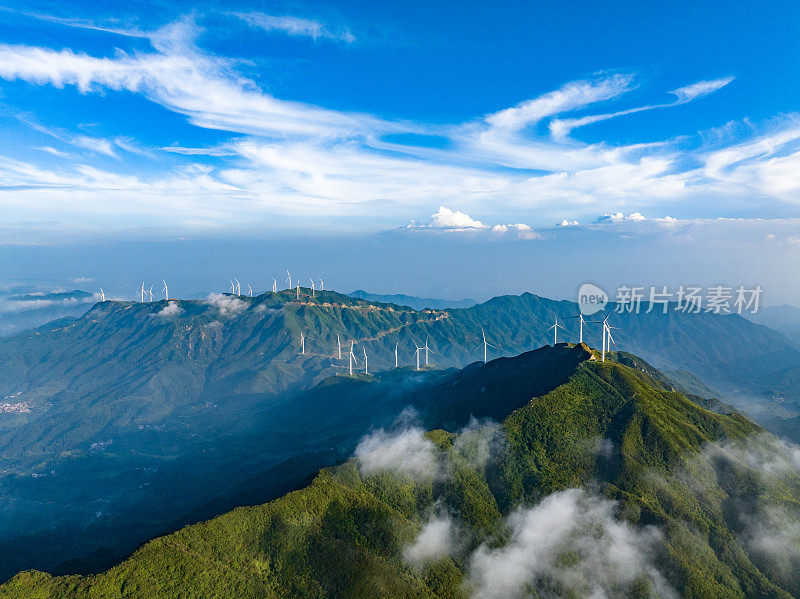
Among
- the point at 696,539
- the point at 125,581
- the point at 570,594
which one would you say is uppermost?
the point at 125,581

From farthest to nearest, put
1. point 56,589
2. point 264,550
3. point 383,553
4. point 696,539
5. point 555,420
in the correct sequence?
point 555,420 < point 696,539 < point 383,553 < point 264,550 < point 56,589

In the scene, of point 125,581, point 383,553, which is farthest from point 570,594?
point 125,581

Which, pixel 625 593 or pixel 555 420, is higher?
pixel 555 420

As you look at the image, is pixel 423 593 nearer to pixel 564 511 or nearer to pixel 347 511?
pixel 347 511

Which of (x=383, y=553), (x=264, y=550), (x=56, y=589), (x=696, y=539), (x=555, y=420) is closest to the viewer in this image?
(x=56, y=589)

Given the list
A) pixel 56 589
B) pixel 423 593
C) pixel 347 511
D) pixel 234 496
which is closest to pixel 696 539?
pixel 423 593

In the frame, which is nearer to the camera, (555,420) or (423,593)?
(423,593)
